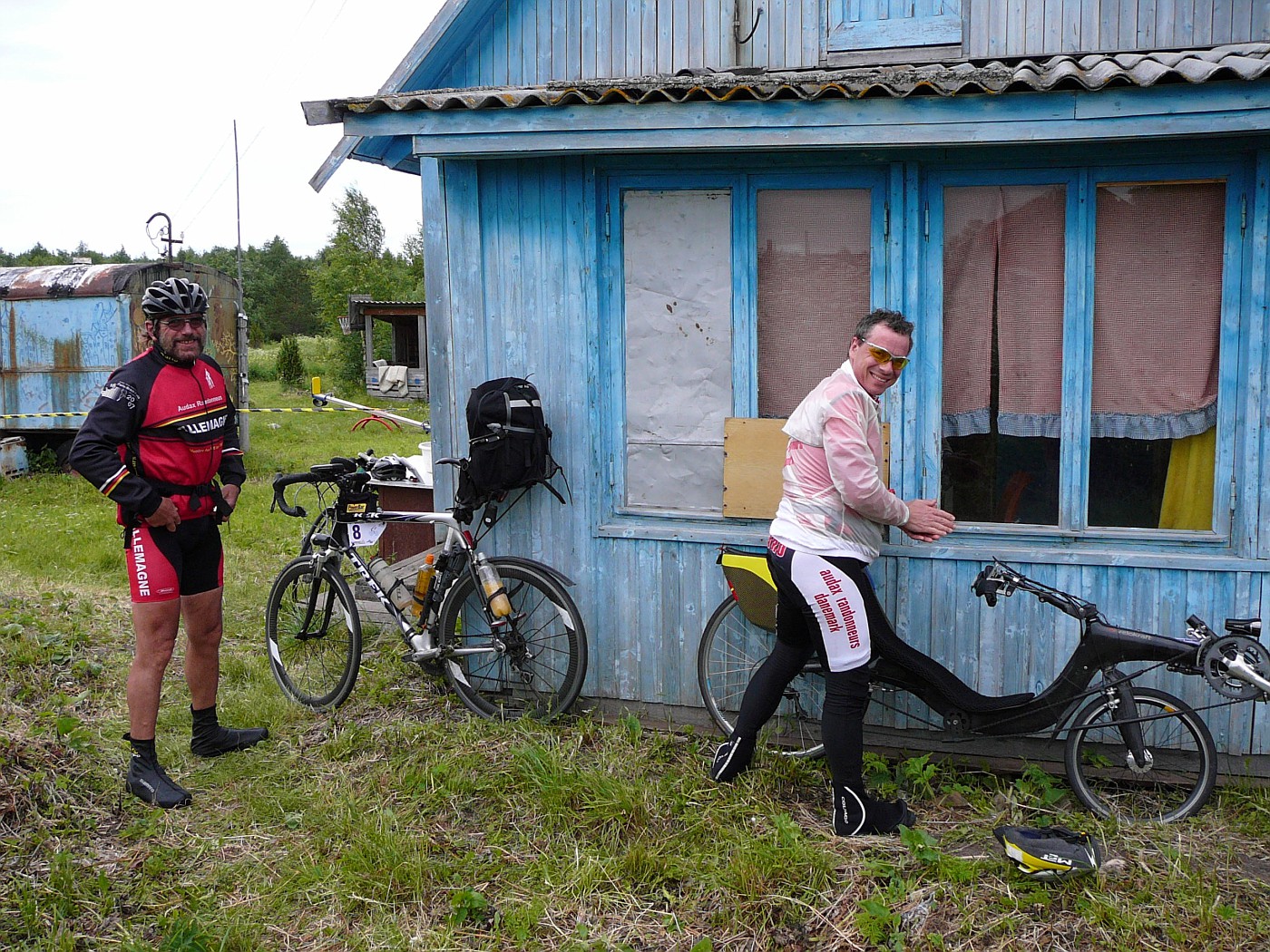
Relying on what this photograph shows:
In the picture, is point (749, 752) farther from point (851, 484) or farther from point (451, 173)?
point (451, 173)

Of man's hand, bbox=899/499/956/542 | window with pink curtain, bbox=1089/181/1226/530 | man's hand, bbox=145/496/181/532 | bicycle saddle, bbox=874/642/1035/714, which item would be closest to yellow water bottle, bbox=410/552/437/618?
man's hand, bbox=145/496/181/532

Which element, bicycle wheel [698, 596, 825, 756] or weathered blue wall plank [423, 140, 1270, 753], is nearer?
weathered blue wall plank [423, 140, 1270, 753]

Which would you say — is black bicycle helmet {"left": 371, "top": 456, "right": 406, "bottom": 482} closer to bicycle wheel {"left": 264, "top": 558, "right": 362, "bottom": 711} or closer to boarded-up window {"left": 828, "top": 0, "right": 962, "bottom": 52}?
bicycle wheel {"left": 264, "top": 558, "right": 362, "bottom": 711}

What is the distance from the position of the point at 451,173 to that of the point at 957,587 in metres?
3.47

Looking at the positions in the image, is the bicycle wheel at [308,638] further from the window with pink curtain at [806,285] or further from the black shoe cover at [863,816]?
the black shoe cover at [863,816]

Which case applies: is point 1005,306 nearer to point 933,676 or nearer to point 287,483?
point 933,676

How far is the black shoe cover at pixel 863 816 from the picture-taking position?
15.0ft

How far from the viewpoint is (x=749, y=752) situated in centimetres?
502

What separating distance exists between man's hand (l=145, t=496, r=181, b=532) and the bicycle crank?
4632 mm

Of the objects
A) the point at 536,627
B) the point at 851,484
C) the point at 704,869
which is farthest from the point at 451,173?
the point at 704,869

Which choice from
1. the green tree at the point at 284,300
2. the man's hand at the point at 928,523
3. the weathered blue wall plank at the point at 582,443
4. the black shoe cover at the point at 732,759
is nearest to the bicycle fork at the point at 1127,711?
the weathered blue wall plank at the point at 582,443

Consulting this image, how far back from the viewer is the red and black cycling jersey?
4.82m

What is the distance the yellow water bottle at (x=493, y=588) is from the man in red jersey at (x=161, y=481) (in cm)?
133

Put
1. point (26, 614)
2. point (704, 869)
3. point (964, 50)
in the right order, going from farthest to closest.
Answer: point (26, 614) < point (964, 50) < point (704, 869)
